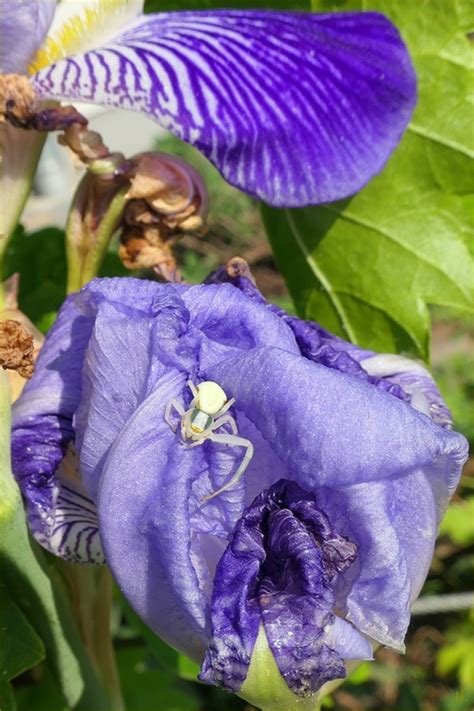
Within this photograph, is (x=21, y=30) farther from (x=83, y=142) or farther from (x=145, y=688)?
(x=145, y=688)

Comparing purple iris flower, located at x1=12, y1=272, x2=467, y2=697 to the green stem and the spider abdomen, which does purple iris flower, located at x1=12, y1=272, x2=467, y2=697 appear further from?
the green stem

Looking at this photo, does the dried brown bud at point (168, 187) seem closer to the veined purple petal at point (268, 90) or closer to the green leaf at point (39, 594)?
the veined purple petal at point (268, 90)

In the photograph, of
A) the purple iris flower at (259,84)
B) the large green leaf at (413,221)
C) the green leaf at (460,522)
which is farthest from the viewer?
the green leaf at (460,522)

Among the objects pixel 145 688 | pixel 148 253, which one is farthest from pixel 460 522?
pixel 148 253

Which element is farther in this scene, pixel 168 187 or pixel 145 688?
→ pixel 145 688

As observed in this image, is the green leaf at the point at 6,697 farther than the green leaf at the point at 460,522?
No

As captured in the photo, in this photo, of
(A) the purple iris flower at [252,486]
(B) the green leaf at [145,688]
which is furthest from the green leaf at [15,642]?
(B) the green leaf at [145,688]
